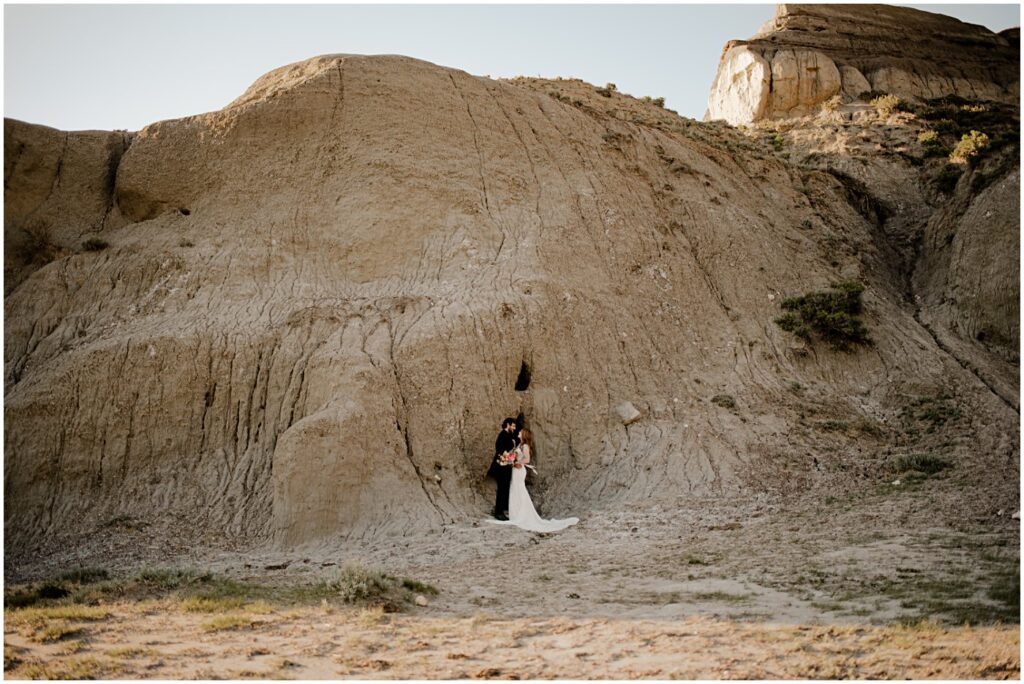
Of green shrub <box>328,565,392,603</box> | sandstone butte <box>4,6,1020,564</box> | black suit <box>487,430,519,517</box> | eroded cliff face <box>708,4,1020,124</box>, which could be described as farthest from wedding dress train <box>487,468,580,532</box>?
eroded cliff face <box>708,4,1020,124</box>

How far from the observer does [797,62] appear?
112 feet

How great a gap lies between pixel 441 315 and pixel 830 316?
341 inches

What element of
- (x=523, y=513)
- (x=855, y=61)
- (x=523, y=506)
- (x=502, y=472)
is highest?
(x=855, y=61)

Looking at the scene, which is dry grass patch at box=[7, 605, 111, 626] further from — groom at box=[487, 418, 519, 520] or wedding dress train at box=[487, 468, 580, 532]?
groom at box=[487, 418, 519, 520]

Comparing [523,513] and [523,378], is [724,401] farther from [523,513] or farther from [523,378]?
[523,513]

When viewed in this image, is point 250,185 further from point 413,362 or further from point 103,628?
point 103,628

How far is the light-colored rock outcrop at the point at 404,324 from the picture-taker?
14.8m

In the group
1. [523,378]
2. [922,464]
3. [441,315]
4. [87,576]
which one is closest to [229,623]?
[87,576]

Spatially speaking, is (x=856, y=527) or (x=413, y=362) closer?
(x=856, y=527)

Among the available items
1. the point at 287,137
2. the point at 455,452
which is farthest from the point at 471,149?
the point at 455,452

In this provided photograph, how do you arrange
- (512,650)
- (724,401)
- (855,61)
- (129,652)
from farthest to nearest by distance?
(855,61) → (724,401) → (512,650) → (129,652)

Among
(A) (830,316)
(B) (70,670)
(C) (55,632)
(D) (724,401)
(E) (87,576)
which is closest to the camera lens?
(B) (70,670)

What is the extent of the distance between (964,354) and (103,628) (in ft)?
58.4

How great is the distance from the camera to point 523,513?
14.5 metres
